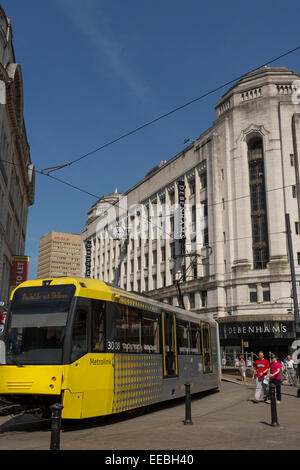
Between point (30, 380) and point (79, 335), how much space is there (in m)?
1.40

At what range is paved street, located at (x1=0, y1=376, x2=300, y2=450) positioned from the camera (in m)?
7.91

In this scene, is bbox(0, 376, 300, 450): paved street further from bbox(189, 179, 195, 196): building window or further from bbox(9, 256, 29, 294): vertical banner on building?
bbox(189, 179, 195, 196): building window

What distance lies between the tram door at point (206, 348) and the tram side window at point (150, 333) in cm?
502

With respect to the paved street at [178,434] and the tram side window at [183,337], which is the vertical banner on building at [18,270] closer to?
the tram side window at [183,337]

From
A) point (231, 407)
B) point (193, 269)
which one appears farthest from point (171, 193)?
point (231, 407)

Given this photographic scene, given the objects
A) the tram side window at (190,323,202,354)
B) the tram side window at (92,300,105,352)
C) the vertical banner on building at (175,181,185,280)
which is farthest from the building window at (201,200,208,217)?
the tram side window at (92,300,105,352)

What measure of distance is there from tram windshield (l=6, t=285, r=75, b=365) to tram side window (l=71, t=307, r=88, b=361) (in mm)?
257

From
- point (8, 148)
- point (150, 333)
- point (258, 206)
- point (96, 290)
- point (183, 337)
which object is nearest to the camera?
point (96, 290)

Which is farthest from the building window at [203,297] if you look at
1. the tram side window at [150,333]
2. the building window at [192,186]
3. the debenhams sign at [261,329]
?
the tram side window at [150,333]

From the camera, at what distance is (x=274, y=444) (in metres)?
8.05

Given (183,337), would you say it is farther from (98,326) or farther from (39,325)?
(39,325)

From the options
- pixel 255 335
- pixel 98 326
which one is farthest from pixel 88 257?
pixel 98 326

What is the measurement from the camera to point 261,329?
37281 mm

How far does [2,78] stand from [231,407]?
21.7 metres
